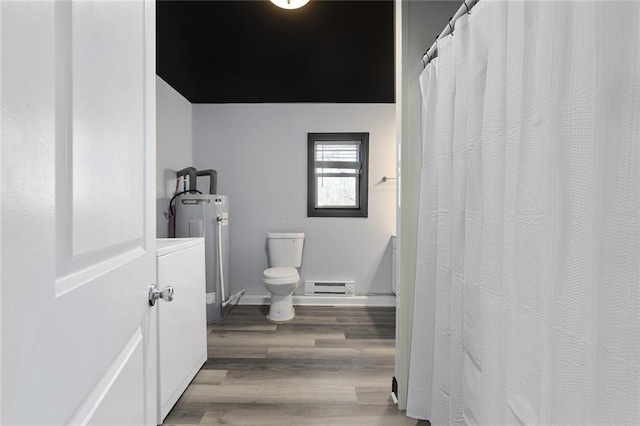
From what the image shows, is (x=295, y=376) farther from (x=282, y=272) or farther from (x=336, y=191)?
(x=336, y=191)

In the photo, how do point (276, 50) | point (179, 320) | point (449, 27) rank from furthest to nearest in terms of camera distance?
point (276, 50)
point (179, 320)
point (449, 27)

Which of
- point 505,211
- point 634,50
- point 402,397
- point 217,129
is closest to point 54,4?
point 634,50

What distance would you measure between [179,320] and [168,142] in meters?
1.79

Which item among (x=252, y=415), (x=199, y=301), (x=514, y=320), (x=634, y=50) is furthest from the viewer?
(x=199, y=301)

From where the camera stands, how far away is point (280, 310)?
114 inches

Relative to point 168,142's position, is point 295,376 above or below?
below

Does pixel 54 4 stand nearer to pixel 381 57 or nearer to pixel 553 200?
pixel 553 200

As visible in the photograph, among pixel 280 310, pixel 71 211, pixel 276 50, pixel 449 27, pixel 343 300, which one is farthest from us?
pixel 343 300

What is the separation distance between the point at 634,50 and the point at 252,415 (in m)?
1.89

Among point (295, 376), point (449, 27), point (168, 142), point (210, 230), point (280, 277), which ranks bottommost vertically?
point (295, 376)

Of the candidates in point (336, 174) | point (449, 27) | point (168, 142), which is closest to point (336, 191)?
point (336, 174)

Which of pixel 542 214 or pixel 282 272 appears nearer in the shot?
pixel 542 214

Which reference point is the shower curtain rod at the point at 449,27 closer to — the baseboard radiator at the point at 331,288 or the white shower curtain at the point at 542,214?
the white shower curtain at the point at 542,214

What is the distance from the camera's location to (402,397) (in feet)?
5.26
